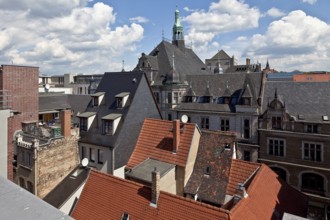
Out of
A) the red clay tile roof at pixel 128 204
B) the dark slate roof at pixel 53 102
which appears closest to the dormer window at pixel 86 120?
the red clay tile roof at pixel 128 204

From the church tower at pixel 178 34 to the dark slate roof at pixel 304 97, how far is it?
892 inches

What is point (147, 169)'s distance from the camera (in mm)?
19016

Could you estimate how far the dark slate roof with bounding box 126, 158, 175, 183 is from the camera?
59.3ft

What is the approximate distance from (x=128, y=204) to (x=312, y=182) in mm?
20511

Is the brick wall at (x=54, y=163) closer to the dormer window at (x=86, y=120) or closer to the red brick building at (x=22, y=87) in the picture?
the dormer window at (x=86, y=120)

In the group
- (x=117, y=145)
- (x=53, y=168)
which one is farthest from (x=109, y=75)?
(x=53, y=168)

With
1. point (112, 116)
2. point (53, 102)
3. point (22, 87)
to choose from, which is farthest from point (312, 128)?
point (53, 102)

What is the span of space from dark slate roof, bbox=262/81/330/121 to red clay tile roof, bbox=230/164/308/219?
11.6 metres

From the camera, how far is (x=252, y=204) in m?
14.5

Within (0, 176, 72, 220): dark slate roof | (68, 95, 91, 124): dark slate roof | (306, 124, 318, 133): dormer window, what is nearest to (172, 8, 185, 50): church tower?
(68, 95, 91, 124): dark slate roof

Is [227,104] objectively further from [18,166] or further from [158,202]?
[18,166]

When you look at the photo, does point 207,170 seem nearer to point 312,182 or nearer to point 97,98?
point 97,98

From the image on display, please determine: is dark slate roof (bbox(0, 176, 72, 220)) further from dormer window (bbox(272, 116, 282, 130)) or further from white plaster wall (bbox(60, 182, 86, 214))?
dormer window (bbox(272, 116, 282, 130))

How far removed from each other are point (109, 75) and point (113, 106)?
4.60 meters
